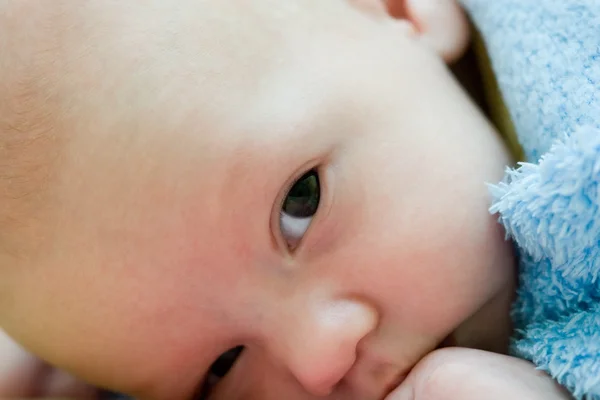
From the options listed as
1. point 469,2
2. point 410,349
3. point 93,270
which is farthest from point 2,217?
point 469,2

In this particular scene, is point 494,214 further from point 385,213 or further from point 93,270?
point 93,270

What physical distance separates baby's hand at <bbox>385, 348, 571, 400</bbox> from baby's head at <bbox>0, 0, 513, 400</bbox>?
0.03 meters

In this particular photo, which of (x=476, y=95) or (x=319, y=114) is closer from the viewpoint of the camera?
(x=319, y=114)

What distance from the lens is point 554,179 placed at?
0.63 metres

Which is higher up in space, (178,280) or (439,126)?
(439,126)

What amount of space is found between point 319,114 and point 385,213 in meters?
0.12

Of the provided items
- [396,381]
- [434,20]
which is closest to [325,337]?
[396,381]

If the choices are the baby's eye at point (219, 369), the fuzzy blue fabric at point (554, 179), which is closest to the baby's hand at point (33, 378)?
the baby's eye at point (219, 369)

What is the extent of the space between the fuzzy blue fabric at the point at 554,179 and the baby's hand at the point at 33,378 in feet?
1.91

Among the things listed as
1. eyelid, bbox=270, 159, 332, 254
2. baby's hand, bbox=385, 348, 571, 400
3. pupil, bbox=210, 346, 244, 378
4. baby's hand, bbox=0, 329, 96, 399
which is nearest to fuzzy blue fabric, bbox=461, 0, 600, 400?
baby's hand, bbox=385, 348, 571, 400

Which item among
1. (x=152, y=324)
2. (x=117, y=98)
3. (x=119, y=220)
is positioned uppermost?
(x=117, y=98)

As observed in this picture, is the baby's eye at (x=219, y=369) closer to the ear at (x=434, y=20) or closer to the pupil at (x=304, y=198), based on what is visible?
the pupil at (x=304, y=198)

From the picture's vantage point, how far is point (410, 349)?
28.0 inches

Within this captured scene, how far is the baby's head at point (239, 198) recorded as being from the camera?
26.0 inches
